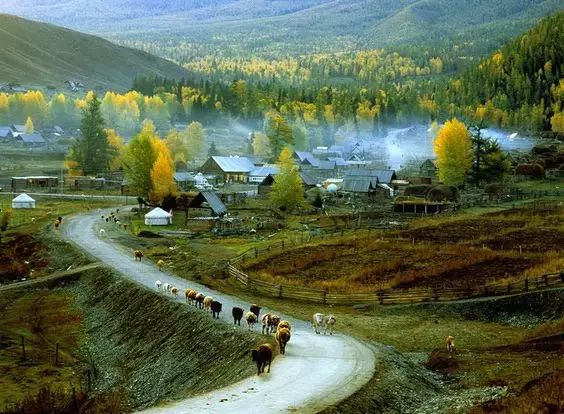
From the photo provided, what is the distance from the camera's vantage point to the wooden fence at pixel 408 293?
47406 millimetres

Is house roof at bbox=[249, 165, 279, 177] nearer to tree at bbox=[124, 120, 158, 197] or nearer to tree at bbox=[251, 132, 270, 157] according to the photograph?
tree at bbox=[124, 120, 158, 197]

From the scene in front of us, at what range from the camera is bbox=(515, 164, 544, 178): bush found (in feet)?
428

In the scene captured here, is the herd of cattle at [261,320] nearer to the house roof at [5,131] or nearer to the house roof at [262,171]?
the house roof at [262,171]

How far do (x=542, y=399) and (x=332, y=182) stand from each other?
99.5m

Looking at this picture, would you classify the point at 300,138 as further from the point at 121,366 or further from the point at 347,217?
the point at 121,366

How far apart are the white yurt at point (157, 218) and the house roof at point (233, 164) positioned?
51610mm

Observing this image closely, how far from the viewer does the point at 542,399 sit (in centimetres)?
2559

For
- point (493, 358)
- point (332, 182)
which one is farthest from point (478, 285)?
point (332, 182)

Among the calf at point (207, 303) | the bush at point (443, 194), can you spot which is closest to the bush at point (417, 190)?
the bush at point (443, 194)

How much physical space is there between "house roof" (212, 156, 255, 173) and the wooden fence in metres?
89.4

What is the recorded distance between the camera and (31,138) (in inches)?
7323

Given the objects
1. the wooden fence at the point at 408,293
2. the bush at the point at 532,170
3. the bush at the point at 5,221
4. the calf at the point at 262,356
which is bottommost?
the bush at the point at 5,221

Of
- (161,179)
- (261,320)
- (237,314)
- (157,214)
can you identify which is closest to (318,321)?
(261,320)

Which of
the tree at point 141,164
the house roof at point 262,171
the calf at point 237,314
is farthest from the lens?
the house roof at point 262,171
